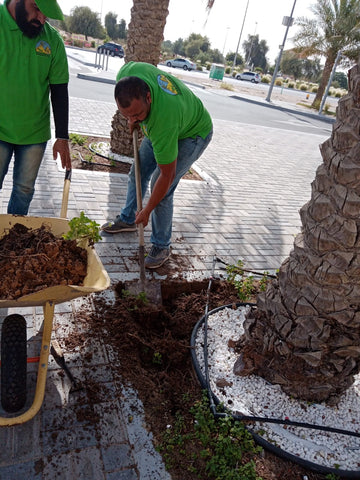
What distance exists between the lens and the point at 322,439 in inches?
96.2

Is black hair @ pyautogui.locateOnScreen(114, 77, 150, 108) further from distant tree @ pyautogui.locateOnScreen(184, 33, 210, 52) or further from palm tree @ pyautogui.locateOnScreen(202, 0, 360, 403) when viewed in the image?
distant tree @ pyautogui.locateOnScreen(184, 33, 210, 52)

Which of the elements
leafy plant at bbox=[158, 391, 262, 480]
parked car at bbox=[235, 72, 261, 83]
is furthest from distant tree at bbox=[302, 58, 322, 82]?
leafy plant at bbox=[158, 391, 262, 480]

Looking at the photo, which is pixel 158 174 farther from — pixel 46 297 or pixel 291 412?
pixel 291 412

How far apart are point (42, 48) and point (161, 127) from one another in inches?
42.6

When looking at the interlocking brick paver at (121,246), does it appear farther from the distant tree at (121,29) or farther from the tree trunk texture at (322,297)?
the distant tree at (121,29)

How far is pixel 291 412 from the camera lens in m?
2.56

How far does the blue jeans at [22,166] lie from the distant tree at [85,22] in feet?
178

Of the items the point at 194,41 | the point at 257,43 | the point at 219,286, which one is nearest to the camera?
the point at 219,286

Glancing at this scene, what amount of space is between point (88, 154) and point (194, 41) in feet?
208

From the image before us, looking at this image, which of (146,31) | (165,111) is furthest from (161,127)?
(146,31)

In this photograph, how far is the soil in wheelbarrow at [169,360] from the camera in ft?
7.34

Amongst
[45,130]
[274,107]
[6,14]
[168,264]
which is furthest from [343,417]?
[274,107]

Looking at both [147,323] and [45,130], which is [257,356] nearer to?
[147,323]

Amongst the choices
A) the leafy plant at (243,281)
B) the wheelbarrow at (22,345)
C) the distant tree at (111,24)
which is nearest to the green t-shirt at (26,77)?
the wheelbarrow at (22,345)
